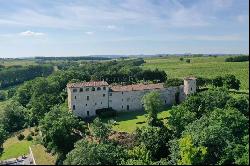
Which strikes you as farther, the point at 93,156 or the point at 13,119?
the point at 13,119

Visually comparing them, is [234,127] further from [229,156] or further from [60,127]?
[60,127]

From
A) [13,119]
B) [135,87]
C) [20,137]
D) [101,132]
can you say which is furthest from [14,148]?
[135,87]

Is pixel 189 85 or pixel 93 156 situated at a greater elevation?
pixel 189 85

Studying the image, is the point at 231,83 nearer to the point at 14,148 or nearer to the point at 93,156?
the point at 14,148

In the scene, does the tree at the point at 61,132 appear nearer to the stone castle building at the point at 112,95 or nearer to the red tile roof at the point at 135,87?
the stone castle building at the point at 112,95

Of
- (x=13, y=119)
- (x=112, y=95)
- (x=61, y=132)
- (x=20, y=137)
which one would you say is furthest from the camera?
(x=13, y=119)

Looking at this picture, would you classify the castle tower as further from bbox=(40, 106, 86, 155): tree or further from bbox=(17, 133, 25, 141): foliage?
bbox=(17, 133, 25, 141): foliage

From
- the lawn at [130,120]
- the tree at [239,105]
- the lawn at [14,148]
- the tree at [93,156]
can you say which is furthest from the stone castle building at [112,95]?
the tree at [93,156]
